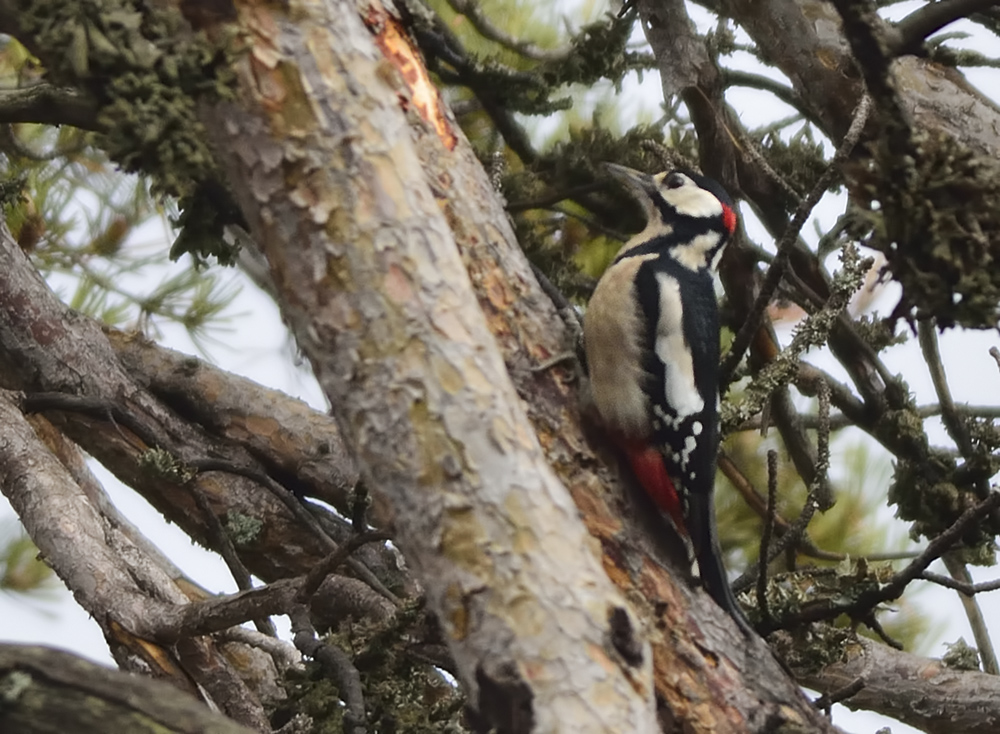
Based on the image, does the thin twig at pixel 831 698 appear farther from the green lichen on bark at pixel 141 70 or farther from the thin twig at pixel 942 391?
the green lichen on bark at pixel 141 70

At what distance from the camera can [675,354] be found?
5.27ft

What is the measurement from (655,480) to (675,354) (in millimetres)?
327

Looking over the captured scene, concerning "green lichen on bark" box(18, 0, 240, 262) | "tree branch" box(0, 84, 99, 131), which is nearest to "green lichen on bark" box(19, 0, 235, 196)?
"green lichen on bark" box(18, 0, 240, 262)

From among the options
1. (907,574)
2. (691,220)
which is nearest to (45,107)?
(691,220)

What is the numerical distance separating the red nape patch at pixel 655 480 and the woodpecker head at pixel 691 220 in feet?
1.51

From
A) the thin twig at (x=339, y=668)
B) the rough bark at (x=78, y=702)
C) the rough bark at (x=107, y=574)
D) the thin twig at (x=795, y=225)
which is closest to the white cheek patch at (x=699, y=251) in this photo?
the thin twig at (x=795, y=225)

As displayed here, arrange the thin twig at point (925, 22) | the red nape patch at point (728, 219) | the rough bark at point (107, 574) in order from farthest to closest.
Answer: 1. the red nape patch at point (728, 219)
2. the rough bark at point (107, 574)
3. the thin twig at point (925, 22)

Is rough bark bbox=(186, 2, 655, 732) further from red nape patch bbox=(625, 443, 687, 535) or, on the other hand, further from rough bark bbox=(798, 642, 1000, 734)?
rough bark bbox=(798, 642, 1000, 734)

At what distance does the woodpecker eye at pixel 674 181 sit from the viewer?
178 centimetres

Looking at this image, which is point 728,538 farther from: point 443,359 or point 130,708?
point 130,708

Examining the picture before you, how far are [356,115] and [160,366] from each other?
3.97ft

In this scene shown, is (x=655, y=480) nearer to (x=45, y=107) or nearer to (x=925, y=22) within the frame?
(x=925, y=22)

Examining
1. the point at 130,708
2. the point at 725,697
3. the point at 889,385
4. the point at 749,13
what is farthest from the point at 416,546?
the point at 889,385

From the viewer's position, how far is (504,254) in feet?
4.24
